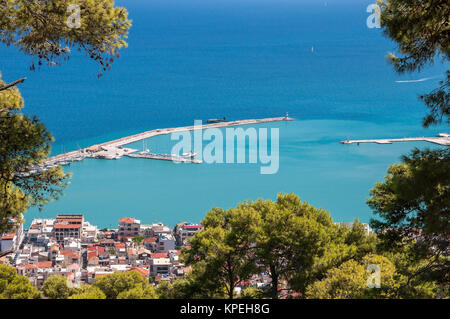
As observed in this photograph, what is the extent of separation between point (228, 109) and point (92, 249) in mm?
15781

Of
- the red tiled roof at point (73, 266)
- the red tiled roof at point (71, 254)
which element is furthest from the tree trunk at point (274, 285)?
the red tiled roof at point (71, 254)

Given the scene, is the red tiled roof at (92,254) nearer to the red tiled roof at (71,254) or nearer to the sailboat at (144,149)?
the red tiled roof at (71,254)

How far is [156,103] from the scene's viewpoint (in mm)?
27156

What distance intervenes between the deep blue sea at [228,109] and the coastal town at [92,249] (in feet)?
5.24

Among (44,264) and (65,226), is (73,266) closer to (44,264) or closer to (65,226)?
(44,264)

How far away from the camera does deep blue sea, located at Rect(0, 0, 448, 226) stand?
50.3 ft

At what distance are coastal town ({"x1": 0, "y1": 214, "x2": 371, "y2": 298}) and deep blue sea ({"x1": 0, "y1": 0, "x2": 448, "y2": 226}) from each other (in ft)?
5.24

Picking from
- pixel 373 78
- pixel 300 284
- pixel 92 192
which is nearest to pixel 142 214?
pixel 92 192

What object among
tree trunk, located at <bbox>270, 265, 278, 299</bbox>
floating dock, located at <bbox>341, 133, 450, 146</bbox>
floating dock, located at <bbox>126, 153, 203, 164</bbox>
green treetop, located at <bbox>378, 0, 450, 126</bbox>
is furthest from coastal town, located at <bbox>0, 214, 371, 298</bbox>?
floating dock, located at <bbox>341, 133, 450, 146</bbox>

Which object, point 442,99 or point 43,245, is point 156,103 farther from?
point 442,99

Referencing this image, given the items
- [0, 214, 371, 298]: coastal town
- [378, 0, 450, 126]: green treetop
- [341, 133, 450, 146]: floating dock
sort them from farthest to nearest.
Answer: [341, 133, 450, 146]: floating dock
[0, 214, 371, 298]: coastal town
[378, 0, 450, 126]: green treetop

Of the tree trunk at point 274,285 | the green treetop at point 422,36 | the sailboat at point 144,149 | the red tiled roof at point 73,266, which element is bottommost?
the tree trunk at point 274,285

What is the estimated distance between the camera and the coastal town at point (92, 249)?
30.0ft

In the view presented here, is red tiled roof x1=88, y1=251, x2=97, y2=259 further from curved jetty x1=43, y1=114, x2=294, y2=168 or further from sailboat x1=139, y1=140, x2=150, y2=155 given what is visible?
sailboat x1=139, y1=140, x2=150, y2=155
